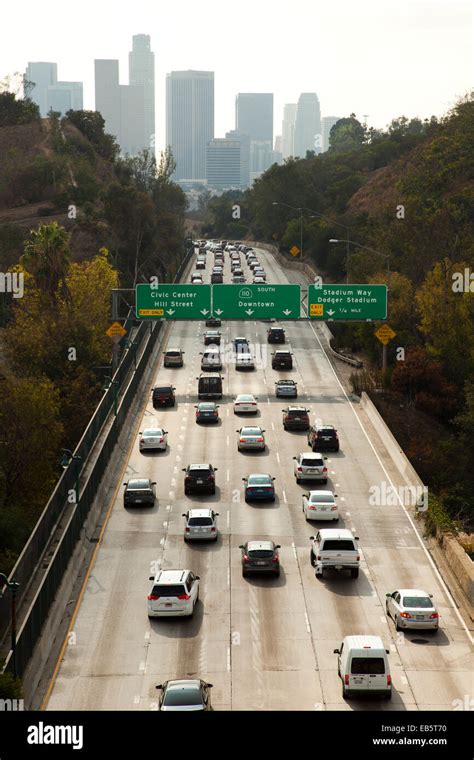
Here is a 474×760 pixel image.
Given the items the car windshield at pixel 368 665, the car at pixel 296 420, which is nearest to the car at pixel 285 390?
the car at pixel 296 420

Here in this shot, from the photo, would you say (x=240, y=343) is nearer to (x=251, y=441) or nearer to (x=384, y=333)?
(x=384, y=333)

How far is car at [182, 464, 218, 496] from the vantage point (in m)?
48.3

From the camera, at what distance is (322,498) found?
45.1 metres

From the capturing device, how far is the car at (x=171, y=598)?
3378 cm

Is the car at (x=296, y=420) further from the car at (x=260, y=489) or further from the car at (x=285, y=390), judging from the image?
the car at (x=260, y=489)

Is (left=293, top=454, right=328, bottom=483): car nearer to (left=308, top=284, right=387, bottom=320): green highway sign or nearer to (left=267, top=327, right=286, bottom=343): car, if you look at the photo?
(left=308, top=284, right=387, bottom=320): green highway sign

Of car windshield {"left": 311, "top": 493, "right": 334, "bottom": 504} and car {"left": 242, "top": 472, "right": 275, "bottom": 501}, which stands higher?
car windshield {"left": 311, "top": 493, "right": 334, "bottom": 504}

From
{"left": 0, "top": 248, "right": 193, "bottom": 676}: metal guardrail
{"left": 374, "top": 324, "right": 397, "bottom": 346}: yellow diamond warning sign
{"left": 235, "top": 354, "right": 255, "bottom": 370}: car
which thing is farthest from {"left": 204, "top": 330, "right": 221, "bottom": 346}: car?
{"left": 0, "top": 248, "right": 193, "bottom": 676}: metal guardrail

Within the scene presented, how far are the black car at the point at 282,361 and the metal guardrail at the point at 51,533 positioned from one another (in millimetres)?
16859

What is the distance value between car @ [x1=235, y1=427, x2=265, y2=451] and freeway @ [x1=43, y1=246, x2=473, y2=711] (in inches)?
19.4

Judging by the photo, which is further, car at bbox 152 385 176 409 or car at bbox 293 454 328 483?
car at bbox 152 385 176 409

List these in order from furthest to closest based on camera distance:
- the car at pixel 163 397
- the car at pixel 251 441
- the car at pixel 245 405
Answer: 1. the car at pixel 163 397
2. the car at pixel 245 405
3. the car at pixel 251 441

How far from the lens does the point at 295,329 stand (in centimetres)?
9469
